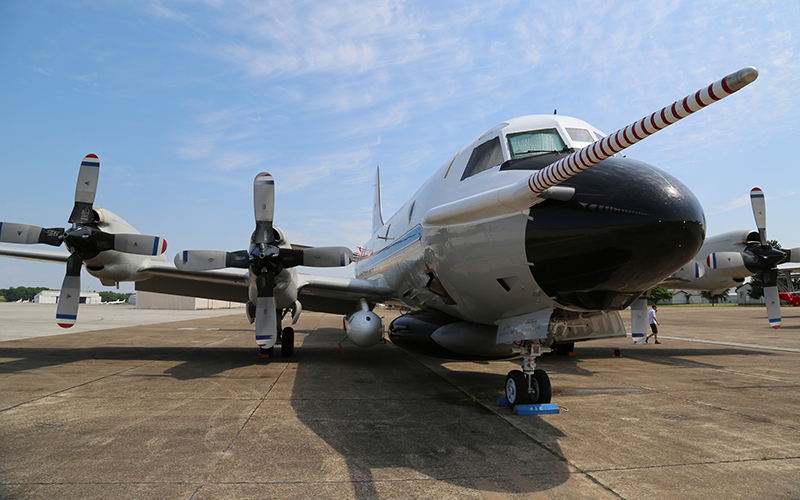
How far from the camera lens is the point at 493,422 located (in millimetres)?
5801

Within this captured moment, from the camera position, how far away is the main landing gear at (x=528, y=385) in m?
6.21

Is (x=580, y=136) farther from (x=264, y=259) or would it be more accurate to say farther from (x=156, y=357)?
(x=156, y=357)

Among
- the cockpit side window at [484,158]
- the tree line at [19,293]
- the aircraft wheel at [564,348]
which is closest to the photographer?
the cockpit side window at [484,158]

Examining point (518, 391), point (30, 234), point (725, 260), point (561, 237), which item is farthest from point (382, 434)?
point (725, 260)

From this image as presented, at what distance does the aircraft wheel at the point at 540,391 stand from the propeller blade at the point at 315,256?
484cm

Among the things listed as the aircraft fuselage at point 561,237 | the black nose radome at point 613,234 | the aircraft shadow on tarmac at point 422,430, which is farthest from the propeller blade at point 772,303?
the black nose radome at point 613,234

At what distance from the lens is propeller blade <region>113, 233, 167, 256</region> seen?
951cm

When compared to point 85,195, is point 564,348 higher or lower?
lower

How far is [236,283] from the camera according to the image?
1218 centimetres

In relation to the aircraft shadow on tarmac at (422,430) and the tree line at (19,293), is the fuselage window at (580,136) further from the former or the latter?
the tree line at (19,293)

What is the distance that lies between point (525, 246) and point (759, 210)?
13.3 metres

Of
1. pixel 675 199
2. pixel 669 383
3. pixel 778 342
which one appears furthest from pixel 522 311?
pixel 778 342

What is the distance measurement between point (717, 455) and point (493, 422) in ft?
7.97

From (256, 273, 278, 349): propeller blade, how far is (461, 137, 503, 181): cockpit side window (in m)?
5.11
